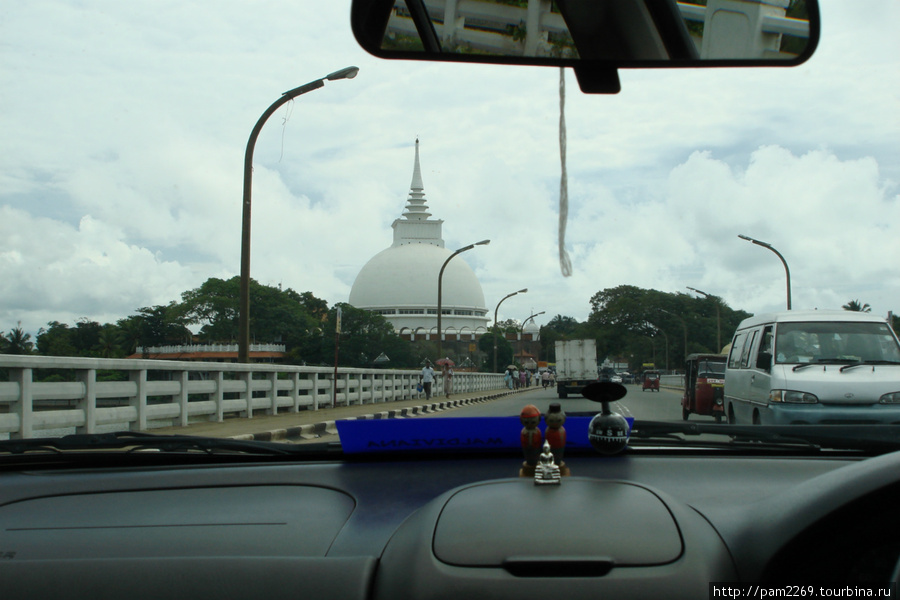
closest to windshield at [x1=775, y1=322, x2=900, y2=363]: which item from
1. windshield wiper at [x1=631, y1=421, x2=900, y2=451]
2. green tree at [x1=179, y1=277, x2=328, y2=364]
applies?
windshield wiper at [x1=631, y1=421, x2=900, y2=451]

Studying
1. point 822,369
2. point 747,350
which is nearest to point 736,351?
point 747,350

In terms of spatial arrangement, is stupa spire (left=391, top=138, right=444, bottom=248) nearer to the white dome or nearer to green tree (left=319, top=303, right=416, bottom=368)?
the white dome

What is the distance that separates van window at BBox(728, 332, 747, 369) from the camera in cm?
841

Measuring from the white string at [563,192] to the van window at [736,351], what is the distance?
6.63 m

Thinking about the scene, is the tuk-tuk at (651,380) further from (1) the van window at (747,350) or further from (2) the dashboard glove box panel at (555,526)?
(2) the dashboard glove box panel at (555,526)

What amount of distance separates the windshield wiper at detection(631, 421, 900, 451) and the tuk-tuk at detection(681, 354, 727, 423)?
127 inches

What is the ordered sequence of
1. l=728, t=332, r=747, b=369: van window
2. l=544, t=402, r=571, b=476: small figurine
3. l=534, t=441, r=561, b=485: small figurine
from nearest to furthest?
l=534, t=441, r=561, b=485: small figurine → l=544, t=402, r=571, b=476: small figurine → l=728, t=332, r=747, b=369: van window

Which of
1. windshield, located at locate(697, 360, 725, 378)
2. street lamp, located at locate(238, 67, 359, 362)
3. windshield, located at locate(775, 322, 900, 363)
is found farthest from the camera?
street lamp, located at locate(238, 67, 359, 362)

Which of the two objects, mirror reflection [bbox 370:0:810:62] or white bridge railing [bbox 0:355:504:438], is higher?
mirror reflection [bbox 370:0:810:62]

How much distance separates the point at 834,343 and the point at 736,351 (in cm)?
194

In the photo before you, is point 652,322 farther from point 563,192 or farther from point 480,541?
point 480,541

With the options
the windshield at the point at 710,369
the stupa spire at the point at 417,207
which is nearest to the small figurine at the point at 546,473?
the windshield at the point at 710,369

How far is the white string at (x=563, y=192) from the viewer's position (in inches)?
84.1

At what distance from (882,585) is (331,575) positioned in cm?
99
